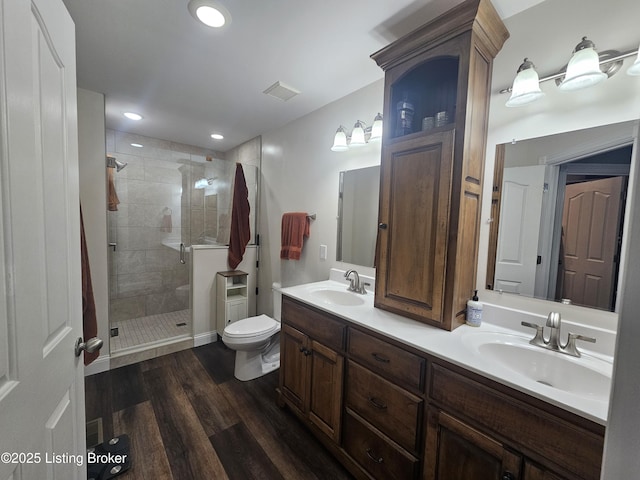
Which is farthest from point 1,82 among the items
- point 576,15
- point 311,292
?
point 576,15

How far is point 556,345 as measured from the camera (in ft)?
3.57

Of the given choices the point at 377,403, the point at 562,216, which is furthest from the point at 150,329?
the point at 562,216

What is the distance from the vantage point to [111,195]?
110 inches

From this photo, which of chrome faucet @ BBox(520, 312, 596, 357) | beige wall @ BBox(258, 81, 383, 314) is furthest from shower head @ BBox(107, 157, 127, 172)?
chrome faucet @ BBox(520, 312, 596, 357)

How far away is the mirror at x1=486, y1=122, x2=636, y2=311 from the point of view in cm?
108

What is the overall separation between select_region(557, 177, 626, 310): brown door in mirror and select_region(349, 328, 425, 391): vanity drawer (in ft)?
2.53

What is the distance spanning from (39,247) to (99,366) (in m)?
2.28

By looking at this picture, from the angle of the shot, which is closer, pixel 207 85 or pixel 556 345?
pixel 556 345

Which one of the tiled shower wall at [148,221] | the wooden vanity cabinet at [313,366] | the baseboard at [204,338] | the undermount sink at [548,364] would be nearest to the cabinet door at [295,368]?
the wooden vanity cabinet at [313,366]

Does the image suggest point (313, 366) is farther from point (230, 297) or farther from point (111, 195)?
point (111, 195)

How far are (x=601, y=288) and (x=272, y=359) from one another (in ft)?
7.78

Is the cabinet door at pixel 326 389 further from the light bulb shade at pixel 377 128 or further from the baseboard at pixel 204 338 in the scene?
the baseboard at pixel 204 338

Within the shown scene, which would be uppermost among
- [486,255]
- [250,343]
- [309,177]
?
[309,177]

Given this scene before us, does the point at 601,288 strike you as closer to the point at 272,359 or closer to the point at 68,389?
the point at 68,389
